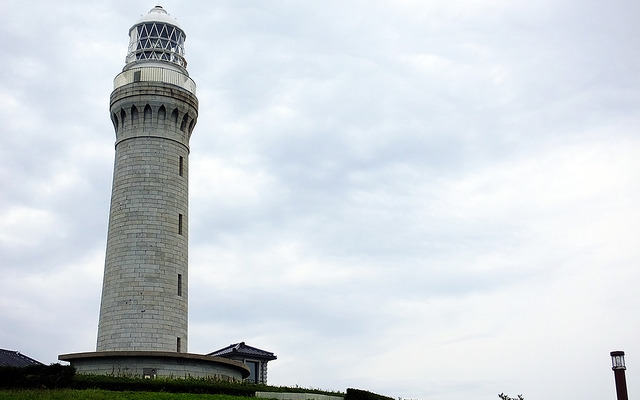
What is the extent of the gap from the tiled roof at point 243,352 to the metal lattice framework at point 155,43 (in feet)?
62.7

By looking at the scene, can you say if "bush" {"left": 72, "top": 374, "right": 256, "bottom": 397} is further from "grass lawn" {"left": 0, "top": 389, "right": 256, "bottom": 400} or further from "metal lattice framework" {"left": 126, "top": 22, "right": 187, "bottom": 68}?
"metal lattice framework" {"left": 126, "top": 22, "right": 187, "bottom": 68}

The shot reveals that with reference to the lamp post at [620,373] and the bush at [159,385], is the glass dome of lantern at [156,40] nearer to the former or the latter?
the bush at [159,385]

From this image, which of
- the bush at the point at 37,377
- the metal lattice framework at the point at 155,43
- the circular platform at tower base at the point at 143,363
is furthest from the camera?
the metal lattice framework at the point at 155,43

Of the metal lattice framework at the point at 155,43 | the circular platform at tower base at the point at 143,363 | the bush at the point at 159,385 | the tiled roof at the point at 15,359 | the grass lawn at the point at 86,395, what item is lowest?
the grass lawn at the point at 86,395

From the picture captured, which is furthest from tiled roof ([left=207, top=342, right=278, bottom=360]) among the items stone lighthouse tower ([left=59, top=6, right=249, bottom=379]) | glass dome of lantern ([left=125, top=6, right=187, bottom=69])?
glass dome of lantern ([left=125, top=6, right=187, bottom=69])

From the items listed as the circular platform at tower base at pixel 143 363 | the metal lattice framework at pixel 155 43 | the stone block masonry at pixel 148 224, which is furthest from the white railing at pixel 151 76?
the circular platform at tower base at pixel 143 363

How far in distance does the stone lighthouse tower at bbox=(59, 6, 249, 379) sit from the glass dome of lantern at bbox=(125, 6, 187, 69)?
0.06 m

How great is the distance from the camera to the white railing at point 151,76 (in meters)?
44.0

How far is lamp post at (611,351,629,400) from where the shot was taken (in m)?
29.8

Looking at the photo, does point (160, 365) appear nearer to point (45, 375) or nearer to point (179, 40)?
point (45, 375)

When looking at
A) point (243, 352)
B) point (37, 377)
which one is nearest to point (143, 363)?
point (37, 377)

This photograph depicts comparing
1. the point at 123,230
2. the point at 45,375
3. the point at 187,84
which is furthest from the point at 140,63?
the point at 45,375

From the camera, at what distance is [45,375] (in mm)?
30266

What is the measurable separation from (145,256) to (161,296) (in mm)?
2335
